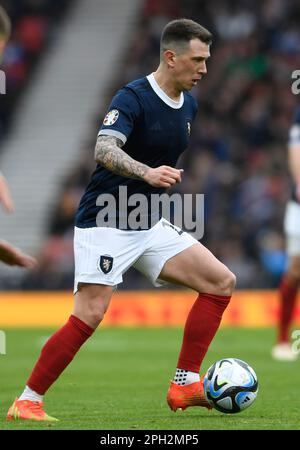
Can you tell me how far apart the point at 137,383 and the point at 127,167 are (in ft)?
9.99

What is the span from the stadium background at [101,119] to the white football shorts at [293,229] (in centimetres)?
467

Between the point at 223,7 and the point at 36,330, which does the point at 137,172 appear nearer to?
the point at 36,330

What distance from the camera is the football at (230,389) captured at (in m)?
6.67

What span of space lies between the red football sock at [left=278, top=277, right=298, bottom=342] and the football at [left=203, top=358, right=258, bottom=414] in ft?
13.2

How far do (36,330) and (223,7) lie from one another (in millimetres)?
8227

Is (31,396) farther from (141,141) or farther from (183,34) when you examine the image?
(183,34)

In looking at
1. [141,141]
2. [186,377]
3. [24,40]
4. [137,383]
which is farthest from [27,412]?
[24,40]

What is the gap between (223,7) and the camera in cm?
2103

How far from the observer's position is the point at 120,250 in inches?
265

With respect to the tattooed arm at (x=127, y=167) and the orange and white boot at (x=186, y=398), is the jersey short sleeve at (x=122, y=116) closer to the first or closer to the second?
the tattooed arm at (x=127, y=167)

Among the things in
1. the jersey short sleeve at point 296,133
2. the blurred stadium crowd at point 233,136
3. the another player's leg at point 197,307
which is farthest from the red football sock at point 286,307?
the blurred stadium crowd at point 233,136

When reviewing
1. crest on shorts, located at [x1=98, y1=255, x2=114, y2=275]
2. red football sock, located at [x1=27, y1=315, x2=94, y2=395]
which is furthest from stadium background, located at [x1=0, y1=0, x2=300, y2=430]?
crest on shorts, located at [x1=98, y1=255, x2=114, y2=275]

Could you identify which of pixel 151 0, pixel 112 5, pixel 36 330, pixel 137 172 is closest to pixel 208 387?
pixel 137 172

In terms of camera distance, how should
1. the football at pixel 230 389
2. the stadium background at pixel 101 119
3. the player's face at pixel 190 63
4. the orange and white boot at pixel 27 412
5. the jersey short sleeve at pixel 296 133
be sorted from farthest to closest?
the stadium background at pixel 101 119 < the jersey short sleeve at pixel 296 133 < the player's face at pixel 190 63 < the football at pixel 230 389 < the orange and white boot at pixel 27 412
